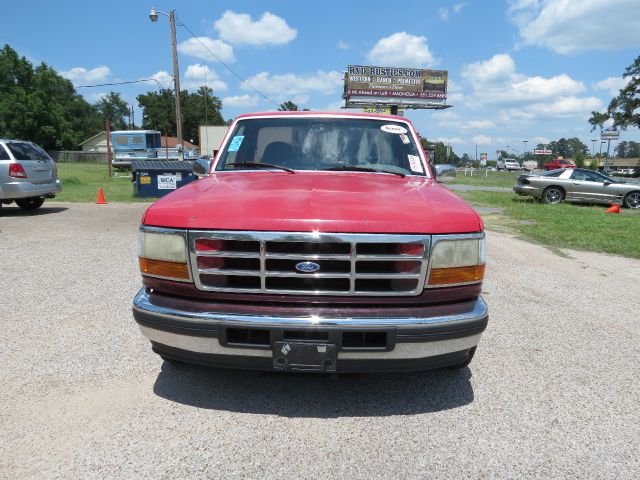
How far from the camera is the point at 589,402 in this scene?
277 centimetres

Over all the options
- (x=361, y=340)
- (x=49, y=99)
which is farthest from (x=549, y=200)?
(x=49, y=99)

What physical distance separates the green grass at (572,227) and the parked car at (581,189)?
0.81m

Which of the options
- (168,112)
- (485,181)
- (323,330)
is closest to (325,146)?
(323,330)

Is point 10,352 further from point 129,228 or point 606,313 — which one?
point 129,228

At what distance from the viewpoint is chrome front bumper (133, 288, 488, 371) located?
7.36 feet

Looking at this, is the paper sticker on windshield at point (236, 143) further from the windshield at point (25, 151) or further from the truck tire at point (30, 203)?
the truck tire at point (30, 203)

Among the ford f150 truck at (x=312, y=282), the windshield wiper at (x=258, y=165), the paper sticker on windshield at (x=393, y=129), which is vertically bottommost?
the ford f150 truck at (x=312, y=282)

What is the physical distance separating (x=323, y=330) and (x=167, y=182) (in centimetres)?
1321

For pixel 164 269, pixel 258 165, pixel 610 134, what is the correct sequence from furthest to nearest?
pixel 610 134
pixel 258 165
pixel 164 269

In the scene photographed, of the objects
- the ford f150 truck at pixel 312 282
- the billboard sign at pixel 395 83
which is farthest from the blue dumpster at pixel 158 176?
the billboard sign at pixel 395 83

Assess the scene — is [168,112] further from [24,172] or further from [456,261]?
[456,261]

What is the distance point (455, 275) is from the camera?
7.98ft

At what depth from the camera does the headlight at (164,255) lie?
2400 millimetres

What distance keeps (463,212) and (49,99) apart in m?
80.6
